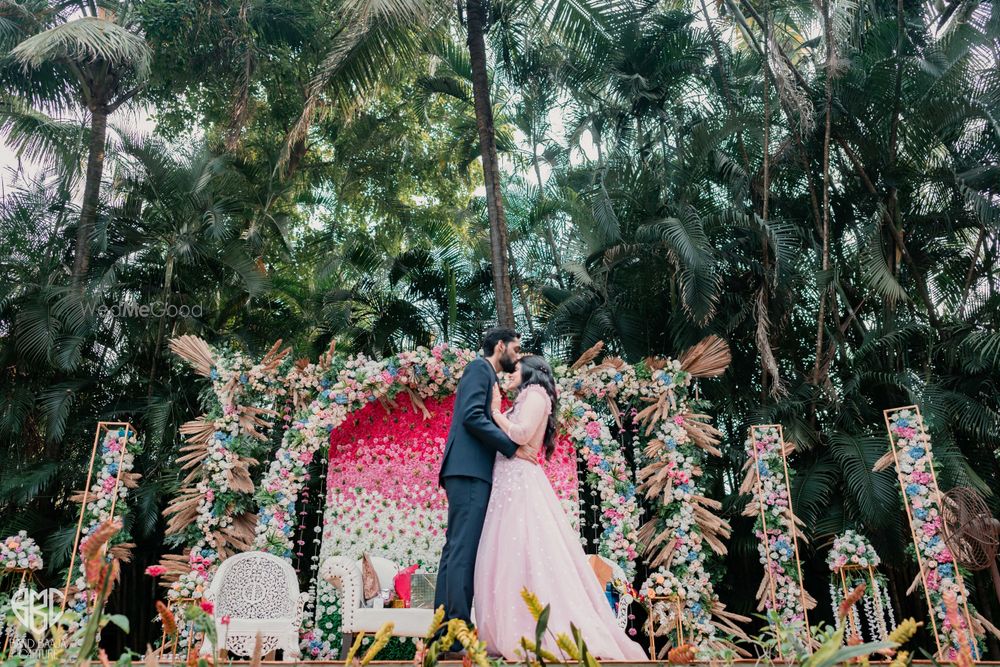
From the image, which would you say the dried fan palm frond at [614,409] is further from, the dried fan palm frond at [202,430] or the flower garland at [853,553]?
the dried fan palm frond at [202,430]

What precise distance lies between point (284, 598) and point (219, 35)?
789cm

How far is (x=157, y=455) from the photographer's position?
9484 mm

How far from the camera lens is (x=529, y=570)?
405cm

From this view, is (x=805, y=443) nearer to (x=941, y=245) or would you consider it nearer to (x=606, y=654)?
(x=941, y=245)

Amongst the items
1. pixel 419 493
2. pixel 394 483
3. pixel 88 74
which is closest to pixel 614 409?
pixel 419 493

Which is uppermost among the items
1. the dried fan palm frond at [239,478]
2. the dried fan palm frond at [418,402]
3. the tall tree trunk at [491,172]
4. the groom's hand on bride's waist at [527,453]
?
the tall tree trunk at [491,172]

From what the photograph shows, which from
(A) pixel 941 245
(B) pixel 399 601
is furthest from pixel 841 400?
(B) pixel 399 601

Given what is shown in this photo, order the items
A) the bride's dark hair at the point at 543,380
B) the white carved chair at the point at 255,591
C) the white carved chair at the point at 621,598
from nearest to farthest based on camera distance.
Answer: the bride's dark hair at the point at 543,380 < the white carved chair at the point at 255,591 < the white carved chair at the point at 621,598

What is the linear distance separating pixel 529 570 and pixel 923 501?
4.20 metres

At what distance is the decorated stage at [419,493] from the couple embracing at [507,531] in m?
2.64

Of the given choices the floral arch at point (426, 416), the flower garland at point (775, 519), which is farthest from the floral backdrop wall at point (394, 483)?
the flower garland at point (775, 519)

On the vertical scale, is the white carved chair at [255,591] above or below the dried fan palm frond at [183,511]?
below

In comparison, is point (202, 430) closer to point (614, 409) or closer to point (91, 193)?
point (614, 409)

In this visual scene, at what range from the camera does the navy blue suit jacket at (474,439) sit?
4238 millimetres
